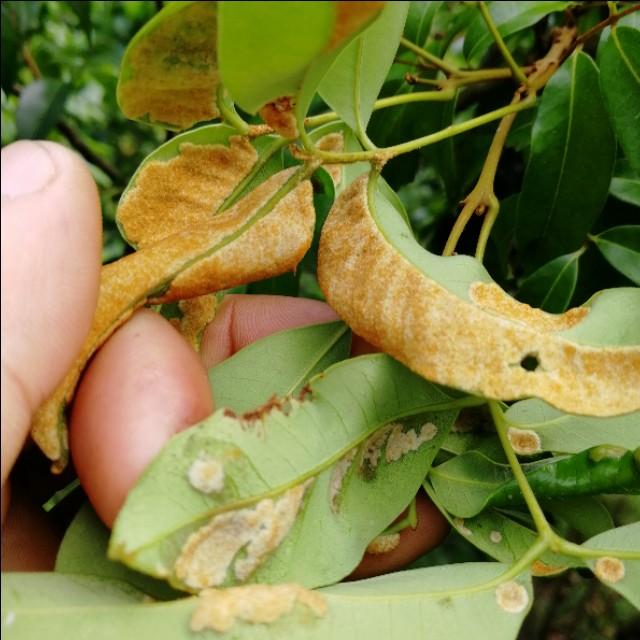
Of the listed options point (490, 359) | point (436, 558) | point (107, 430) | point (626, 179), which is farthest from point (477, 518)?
point (436, 558)

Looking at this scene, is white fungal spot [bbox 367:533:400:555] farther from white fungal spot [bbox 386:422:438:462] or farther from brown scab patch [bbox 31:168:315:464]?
brown scab patch [bbox 31:168:315:464]

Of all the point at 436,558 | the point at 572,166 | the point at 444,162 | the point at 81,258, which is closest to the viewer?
the point at 81,258

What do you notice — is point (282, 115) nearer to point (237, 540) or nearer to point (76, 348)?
point (76, 348)

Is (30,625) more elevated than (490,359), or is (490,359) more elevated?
(490,359)

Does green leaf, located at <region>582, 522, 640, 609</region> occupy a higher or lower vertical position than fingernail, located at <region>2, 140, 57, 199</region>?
lower

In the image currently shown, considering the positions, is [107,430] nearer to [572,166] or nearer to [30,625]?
[30,625]

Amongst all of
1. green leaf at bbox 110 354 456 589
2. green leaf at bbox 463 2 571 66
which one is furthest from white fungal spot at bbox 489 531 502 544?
green leaf at bbox 463 2 571 66

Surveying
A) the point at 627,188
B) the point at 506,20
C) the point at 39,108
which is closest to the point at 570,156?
the point at 627,188
